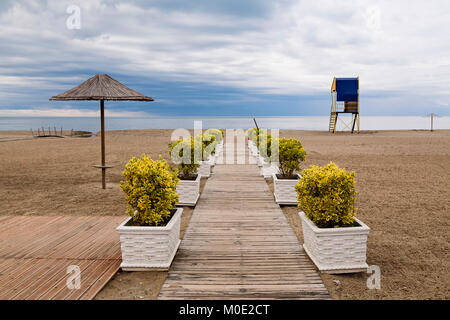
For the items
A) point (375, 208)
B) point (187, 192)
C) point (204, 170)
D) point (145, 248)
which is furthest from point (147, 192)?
point (204, 170)

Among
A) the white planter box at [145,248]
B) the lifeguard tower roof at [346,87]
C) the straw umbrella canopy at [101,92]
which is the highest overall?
the lifeguard tower roof at [346,87]

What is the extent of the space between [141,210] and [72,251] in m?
1.41

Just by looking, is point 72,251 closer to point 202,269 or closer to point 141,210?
point 141,210

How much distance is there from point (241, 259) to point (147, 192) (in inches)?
64.5

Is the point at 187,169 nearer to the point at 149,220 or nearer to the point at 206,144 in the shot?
the point at 149,220

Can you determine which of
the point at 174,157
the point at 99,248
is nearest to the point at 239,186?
the point at 174,157

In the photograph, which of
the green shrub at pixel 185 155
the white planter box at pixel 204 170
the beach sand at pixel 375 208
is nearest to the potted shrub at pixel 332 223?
the beach sand at pixel 375 208

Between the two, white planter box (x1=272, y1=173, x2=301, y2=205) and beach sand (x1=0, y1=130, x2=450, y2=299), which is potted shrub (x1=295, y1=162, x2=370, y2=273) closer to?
beach sand (x1=0, y1=130, x2=450, y2=299)

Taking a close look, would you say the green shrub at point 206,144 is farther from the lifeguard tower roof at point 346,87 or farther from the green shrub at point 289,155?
the lifeguard tower roof at point 346,87

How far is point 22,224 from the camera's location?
6.32m

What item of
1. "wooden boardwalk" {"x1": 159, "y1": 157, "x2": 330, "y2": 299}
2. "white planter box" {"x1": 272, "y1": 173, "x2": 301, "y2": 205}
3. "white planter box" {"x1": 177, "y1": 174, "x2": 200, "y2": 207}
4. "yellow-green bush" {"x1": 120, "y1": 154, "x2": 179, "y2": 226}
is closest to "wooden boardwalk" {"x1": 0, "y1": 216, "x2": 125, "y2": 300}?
"yellow-green bush" {"x1": 120, "y1": 154, "x2": 179, "y2": 226}

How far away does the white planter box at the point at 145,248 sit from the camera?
4298mm

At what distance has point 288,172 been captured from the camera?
8617 mm

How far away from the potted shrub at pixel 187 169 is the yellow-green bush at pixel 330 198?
3.33 meters
